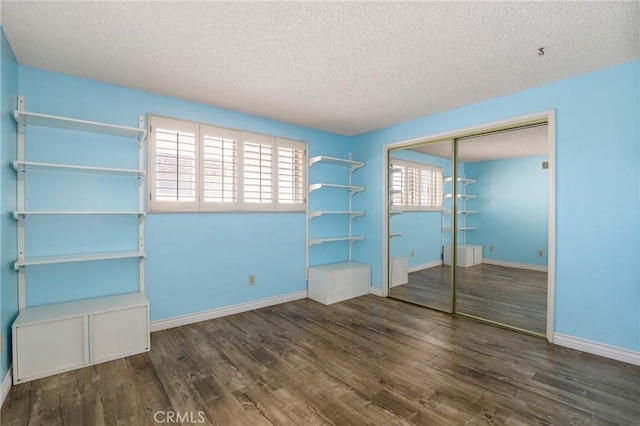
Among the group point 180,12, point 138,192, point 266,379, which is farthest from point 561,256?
point 138,192

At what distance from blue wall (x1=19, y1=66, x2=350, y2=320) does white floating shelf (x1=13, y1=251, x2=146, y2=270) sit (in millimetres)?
124

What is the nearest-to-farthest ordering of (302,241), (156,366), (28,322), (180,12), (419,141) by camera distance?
(180,12) → (28,322) → (156,366) → (419,141) → (302,241)

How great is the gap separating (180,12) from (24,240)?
2.21m

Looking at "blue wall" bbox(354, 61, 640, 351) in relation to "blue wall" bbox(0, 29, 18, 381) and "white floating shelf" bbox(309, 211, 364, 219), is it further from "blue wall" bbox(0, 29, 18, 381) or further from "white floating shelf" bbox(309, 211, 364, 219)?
"blue wall" bbox(0, 29, 18, 381)

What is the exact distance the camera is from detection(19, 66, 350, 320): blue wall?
2498 millimetres

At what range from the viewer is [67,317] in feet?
7.31

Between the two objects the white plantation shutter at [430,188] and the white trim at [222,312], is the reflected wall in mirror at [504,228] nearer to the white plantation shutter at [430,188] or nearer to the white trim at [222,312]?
the white plantation shutter at [430,188]

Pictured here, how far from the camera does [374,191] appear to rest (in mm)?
4438

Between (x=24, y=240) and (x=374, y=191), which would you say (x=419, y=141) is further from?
(x=24, y=240)

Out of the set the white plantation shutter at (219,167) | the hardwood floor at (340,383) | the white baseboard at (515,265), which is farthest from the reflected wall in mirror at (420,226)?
the white plantation shutter at (219,167)

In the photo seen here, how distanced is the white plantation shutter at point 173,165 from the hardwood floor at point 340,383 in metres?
1.37

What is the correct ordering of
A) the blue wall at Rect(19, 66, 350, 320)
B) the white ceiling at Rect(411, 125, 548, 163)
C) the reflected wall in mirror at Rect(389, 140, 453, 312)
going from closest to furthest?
the blue wall at Rect(19, 66, 350, 320) < the white ceiling at Rect(411, 125, 548, 163) < the reflected wall in mirror at Rect(389, 140, 453, 312)

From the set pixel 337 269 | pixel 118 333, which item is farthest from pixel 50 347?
pixel 337 269

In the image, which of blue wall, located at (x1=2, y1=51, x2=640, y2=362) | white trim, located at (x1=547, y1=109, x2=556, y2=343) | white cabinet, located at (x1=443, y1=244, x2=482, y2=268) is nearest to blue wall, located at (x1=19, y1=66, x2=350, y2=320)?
blue wall, located at (x1=2, y1=51, x2=640, y2=362)
